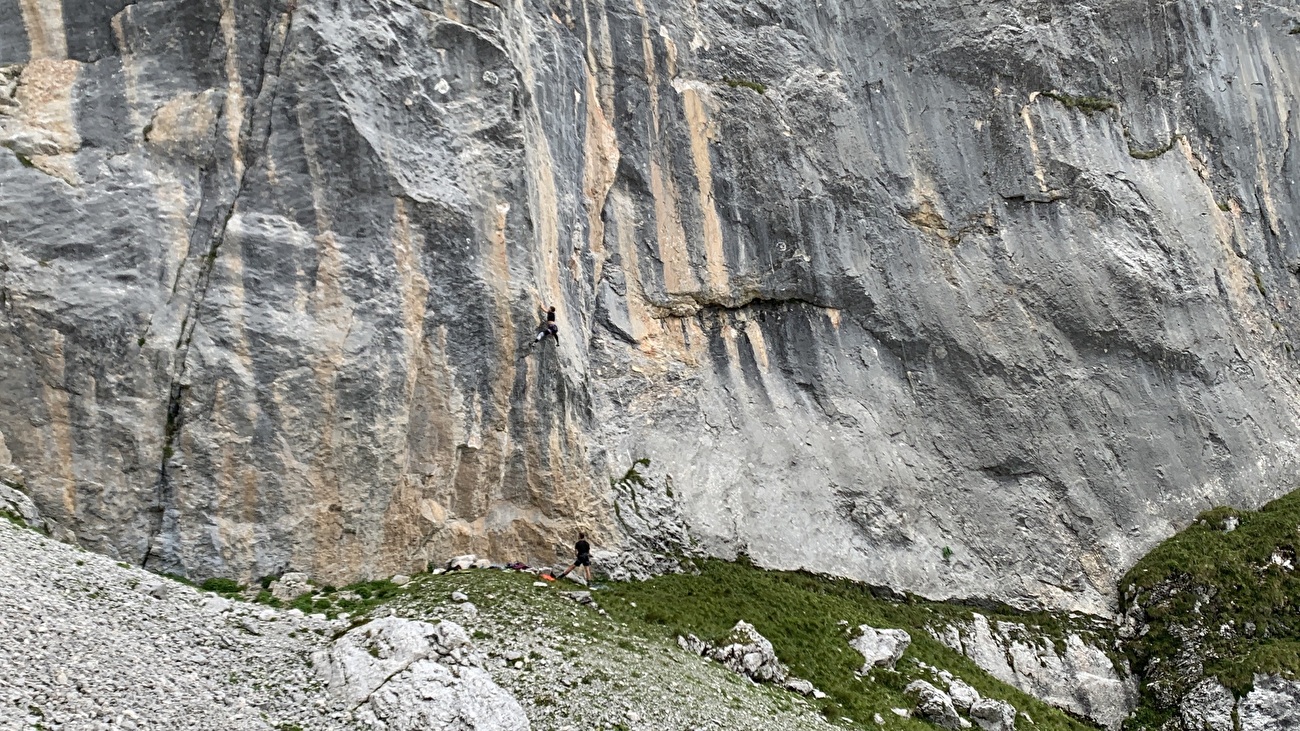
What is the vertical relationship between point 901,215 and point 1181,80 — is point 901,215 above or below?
below

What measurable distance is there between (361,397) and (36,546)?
23.0 feet

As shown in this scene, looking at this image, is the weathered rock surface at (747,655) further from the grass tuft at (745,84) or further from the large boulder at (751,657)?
the grass tuft at (745,84)

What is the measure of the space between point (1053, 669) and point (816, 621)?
26.4 ft

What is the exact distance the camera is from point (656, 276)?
3123 centimetres

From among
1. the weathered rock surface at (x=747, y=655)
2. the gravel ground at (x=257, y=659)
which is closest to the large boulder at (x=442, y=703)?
the gravel ground at (x=257, y=659)

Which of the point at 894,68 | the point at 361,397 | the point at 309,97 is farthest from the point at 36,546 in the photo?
the point at 894,68

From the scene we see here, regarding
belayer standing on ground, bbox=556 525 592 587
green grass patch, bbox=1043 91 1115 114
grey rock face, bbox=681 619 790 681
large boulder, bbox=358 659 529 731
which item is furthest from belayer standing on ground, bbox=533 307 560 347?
green grass patch, bbox=1043 91 1115 114

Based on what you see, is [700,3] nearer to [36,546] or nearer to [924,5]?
[924,5]

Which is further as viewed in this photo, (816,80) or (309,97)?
Answer: (816,80)

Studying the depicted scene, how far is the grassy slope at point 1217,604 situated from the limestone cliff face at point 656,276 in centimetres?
128

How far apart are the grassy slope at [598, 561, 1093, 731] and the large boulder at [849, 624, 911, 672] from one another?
0.31 m

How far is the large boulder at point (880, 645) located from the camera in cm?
2403

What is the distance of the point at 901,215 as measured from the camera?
34.0m

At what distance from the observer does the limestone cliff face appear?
818 inches
